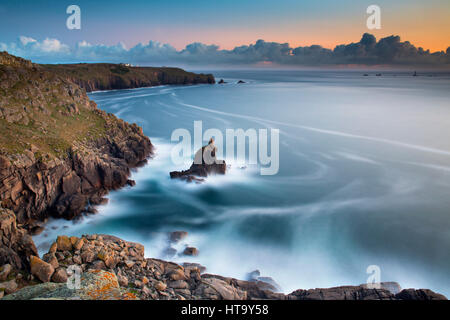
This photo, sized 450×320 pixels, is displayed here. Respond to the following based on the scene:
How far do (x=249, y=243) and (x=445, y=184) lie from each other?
1661 cm

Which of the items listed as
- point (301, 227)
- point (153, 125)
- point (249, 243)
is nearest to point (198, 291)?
point (249, 243)

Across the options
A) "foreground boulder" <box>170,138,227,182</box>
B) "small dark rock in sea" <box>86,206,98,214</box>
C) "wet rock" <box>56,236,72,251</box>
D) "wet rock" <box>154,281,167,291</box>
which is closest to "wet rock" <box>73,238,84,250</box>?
"wet rock" <box>56,236,72,251</box>

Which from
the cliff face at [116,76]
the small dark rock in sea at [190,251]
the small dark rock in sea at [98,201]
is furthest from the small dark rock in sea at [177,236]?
the cliff face at [116,76]

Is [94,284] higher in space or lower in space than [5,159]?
lower

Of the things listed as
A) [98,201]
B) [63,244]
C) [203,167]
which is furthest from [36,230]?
[203,167]

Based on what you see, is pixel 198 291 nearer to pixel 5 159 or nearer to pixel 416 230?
pixel 5 159

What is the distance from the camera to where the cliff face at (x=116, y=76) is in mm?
81562

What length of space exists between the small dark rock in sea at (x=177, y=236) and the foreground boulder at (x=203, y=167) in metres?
6.21

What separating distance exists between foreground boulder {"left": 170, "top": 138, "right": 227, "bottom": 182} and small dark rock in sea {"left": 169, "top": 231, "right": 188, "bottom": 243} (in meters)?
6.21

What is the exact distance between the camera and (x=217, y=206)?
53.5 ft

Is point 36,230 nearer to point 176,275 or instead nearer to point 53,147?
point 53,147

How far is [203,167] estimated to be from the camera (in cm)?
1938

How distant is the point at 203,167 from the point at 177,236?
24.3 ft

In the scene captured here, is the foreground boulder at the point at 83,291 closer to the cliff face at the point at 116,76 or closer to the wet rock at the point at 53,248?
the wet rock at the point at 53,248
